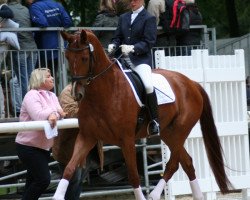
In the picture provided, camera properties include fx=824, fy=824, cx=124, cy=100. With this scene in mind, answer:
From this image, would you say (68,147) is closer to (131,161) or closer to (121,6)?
(131,161)

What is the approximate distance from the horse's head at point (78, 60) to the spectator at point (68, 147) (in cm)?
120

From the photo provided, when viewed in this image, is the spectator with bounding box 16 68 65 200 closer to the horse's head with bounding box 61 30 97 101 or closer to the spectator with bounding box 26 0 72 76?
the horse's head with bounding box 61 30 97 101

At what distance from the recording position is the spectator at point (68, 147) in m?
10.5

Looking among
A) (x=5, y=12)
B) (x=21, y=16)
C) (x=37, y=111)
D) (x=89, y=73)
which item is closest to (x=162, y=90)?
(x=89, y=73)

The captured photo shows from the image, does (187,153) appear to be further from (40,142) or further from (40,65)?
(40,65)

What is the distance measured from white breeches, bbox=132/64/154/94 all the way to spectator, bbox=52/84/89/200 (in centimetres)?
93

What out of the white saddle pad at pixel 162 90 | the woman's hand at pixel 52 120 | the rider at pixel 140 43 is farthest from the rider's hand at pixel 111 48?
the woman's hand at pixel 52 120

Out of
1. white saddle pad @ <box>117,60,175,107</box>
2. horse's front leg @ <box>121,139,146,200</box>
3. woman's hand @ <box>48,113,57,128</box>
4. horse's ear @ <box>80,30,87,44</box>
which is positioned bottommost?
horse's front leg @ <box>121,139,146,200</box>

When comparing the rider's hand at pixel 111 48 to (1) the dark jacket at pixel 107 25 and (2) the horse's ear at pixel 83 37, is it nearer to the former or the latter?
(2) the horse's ear at pixel 83 37

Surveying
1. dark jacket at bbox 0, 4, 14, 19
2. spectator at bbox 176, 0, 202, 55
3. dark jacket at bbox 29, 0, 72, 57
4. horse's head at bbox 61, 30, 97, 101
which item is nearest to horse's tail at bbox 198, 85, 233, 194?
horse's head at bbox 61, 30, 97, 101

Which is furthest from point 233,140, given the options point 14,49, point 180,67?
point 14,49

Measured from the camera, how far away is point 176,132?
1109 centimetres

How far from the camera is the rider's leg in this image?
10.3 meters

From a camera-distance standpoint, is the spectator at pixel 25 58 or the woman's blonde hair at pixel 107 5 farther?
the woman's blonde hair at pixel 107 5
